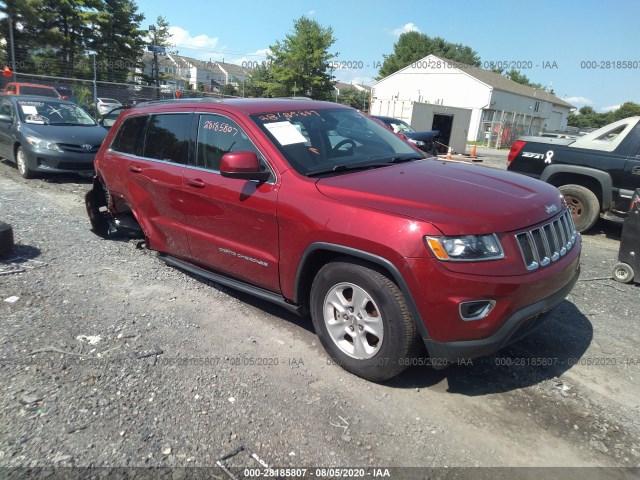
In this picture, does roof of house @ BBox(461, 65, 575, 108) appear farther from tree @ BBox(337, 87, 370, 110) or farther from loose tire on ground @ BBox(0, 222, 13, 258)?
loose tire on ground @ BBox(0, 222, 13, 258)

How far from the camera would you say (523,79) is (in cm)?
9094

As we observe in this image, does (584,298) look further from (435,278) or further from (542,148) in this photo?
(542,148)

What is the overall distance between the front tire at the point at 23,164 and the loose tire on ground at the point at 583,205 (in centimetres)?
1000

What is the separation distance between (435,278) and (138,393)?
6.55 ft

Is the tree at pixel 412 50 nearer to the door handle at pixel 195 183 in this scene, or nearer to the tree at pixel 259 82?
the tree at pixel 259 82

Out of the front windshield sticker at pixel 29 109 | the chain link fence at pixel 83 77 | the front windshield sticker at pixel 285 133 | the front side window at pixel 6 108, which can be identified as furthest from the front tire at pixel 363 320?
the chain link fence at pixel 83 77

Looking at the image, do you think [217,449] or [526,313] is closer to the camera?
[217,449]

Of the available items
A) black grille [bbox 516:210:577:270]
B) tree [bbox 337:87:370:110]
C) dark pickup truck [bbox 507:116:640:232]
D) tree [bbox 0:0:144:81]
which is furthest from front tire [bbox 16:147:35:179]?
tree [bbox 337:87:370:110]

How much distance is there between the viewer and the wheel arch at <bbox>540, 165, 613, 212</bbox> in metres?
6.73

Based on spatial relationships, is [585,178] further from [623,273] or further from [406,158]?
[406,158]

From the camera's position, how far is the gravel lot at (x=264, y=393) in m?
2.49

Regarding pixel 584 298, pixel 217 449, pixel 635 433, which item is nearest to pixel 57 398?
pixel 217 449

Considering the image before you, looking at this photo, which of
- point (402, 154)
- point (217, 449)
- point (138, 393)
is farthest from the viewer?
point (402, 154)

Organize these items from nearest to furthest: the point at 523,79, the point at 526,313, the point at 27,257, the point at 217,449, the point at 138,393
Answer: the point at 217,449 < the point at 526,313 < the point at 138,393 < the point at 27,257 < the point at 523,79
